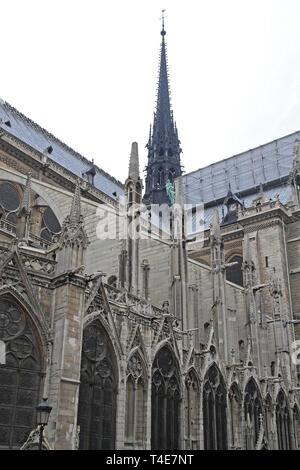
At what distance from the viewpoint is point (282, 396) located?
Result: 24.3 m

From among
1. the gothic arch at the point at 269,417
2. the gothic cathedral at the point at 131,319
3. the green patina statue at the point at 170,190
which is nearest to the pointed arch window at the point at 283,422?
the gothic cathedral at the point at 131,319

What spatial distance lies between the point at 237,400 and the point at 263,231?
17188mm

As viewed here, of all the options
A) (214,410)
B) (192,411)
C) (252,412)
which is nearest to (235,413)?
(252,412)

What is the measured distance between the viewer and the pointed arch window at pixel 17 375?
12.0m

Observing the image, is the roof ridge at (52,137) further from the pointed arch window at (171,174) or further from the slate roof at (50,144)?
the pointed arch window at (171,174)

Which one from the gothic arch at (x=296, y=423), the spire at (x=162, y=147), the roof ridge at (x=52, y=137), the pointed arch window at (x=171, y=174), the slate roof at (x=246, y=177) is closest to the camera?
the gothic arch at (x=296, y=423)

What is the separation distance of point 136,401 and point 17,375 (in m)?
4.34

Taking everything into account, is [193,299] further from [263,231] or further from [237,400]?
[263,231]

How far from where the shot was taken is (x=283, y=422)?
23766mm

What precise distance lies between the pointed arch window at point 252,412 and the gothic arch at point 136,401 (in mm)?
6622

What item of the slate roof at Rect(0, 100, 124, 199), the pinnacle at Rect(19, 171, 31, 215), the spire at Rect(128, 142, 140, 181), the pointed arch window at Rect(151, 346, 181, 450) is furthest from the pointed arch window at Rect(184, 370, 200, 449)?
the slate roof at Rect(0, 100, 124, 199)

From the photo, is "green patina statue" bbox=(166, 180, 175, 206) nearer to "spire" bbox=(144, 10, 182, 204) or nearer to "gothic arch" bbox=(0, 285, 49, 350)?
"spire" bbox=(144, 10, 182, 204)
